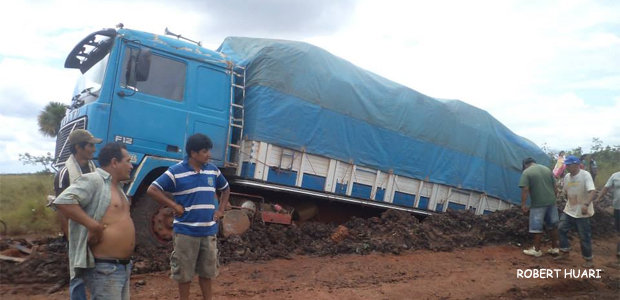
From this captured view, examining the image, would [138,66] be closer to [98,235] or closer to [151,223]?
[151,223]

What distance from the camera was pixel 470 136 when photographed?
29.9ft

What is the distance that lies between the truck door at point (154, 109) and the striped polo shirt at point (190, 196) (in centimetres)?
207

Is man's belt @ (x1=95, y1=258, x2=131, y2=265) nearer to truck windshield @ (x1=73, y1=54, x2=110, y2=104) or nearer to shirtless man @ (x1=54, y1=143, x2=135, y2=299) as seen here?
shirtless man @ (x1=54, y1=143, x2=135, y2=299)

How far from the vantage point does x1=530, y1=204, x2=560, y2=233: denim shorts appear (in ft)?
21.6

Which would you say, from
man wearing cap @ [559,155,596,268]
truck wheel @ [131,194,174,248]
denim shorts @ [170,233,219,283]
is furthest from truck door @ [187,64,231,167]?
→ man wearing cap @ [559,155,596,268]

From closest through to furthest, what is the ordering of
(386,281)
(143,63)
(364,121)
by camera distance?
1. (386,281)
2. (143,63)
3. (364,121)

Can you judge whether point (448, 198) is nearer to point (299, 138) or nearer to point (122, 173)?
point (299, 138)

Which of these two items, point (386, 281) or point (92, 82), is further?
point (92, 82)

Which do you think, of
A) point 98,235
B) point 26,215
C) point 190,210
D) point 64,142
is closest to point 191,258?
point 190,210

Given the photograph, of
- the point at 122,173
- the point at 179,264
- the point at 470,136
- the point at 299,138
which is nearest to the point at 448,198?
the point at 470,136

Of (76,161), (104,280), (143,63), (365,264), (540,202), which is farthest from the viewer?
(540,202)

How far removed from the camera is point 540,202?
659 cm

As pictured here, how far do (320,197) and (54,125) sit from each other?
8.49m

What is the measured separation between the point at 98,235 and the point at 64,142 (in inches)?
145
